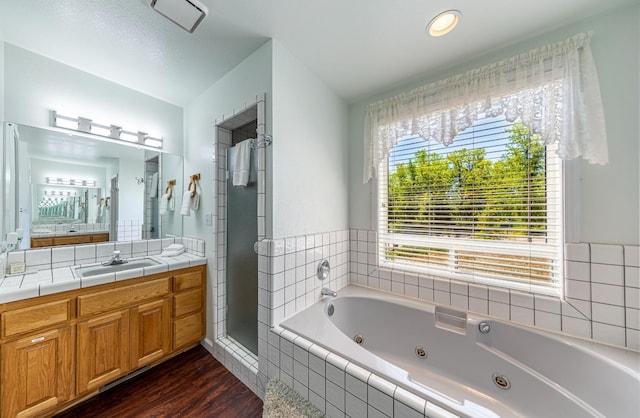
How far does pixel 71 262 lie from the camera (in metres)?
1.74

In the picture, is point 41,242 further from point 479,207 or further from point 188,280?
point 479,207

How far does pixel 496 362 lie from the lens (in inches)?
55.3

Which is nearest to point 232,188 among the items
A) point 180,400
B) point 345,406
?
point 180,400

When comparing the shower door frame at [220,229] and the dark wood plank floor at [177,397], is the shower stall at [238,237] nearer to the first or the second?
the shower door frame at [220,229]

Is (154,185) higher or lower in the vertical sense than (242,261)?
higher

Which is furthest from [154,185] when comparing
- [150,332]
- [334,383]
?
[334,383]

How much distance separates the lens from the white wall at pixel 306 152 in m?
1.51

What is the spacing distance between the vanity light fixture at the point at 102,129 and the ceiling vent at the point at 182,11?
4.03ft

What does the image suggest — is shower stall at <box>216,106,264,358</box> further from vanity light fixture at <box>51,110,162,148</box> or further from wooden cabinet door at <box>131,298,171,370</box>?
vanity light fixture at <box>51,110,162,148</box>

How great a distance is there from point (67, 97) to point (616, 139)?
368 cm

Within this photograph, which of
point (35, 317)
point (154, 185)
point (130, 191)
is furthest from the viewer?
point (154, 185)

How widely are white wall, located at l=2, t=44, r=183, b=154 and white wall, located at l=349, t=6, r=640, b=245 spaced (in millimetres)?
3260

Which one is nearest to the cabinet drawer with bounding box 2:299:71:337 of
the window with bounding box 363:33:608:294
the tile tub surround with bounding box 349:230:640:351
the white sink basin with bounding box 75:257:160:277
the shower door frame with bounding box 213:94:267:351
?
the white sink basin with bounding box 75:257:160:277

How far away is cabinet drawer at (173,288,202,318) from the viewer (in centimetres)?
183
